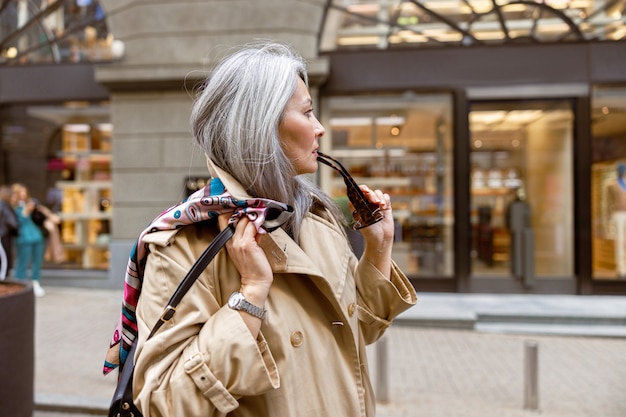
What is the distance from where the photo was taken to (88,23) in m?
10.7

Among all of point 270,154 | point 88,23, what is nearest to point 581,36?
point 88,23

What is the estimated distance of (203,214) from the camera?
142 cm

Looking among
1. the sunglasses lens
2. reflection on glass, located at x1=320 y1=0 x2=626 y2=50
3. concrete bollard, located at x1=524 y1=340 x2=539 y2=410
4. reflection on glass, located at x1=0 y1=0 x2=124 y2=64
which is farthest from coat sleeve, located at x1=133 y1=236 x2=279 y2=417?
reflection on glass, located at x1=0 y1=0 x2=124 y2=64

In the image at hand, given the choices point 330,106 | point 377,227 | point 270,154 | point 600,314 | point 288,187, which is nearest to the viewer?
point 270,154

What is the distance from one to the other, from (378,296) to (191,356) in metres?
0.75

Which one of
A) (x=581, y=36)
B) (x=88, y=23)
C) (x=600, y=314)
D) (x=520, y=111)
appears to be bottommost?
(x=600, y=314)

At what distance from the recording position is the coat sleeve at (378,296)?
1835mm

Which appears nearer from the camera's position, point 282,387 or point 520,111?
point 282,387

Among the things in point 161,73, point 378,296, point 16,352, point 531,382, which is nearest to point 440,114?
point 161,73

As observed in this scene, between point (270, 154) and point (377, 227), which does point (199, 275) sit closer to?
point (270, 154)

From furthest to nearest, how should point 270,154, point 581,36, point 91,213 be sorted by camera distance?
point 91,213 < point 581,36 < point 270,154

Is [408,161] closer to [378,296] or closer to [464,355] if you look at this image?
[464,355]

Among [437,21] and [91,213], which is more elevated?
[437,21]

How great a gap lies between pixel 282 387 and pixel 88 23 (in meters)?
11.0
